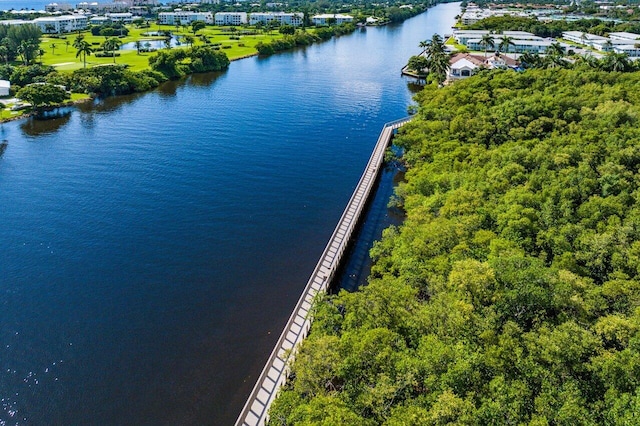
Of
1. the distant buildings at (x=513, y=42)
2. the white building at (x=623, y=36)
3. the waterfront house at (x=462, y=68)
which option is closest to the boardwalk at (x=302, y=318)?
the waterfront house at (x=462, y=68)

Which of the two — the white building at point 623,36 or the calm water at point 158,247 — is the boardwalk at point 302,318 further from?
the white building at point 623,36

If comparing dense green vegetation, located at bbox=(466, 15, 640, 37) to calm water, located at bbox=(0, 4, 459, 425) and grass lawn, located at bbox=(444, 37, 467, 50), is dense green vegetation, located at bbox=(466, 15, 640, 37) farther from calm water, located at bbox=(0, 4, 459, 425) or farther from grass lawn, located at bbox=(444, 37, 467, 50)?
calm water, located at bbox=(0, 4, 459, 425)

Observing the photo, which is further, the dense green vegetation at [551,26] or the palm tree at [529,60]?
the dense green vegetation at [551,26]

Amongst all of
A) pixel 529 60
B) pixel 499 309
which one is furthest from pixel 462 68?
pixel 499 309

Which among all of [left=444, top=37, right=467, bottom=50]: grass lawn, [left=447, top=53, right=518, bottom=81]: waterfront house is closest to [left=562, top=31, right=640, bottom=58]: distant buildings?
[left=444, top=37, right=467, bottom=50]: grass lawn

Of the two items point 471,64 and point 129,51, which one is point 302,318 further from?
point 129,51

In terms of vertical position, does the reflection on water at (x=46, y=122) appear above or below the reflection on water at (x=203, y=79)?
below
